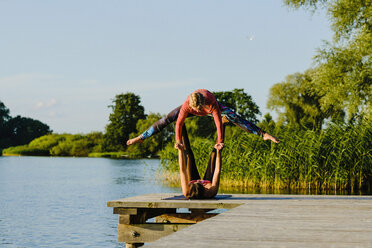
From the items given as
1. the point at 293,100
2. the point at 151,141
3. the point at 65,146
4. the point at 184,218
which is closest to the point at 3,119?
the point at 65,146

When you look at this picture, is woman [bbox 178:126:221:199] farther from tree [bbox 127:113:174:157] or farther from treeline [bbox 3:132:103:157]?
treeline [bbox 3:132:103:157]

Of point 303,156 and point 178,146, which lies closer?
point 178,146

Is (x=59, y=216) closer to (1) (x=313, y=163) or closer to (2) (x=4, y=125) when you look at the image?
(1) (x=313, y=163)

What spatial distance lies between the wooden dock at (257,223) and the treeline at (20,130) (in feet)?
293

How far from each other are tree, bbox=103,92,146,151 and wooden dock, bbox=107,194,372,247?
68.1 metres

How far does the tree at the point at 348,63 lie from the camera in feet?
70.4

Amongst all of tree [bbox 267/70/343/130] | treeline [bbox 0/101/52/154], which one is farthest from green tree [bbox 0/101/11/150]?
tree [bbox 267/70/343/130]

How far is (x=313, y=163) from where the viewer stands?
52.9 ft

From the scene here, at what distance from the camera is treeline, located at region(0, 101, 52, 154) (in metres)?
93.4

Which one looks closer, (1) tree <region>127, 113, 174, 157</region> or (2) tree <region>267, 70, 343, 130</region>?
(2) tree <region>267, 70, 343, 130</region>

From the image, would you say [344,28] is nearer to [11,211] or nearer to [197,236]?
[11,211]

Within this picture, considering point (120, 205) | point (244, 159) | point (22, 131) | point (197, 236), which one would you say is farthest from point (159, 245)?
point (22, 131)

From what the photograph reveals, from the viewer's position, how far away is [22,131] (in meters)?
96.3

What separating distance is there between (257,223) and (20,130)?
317ft
